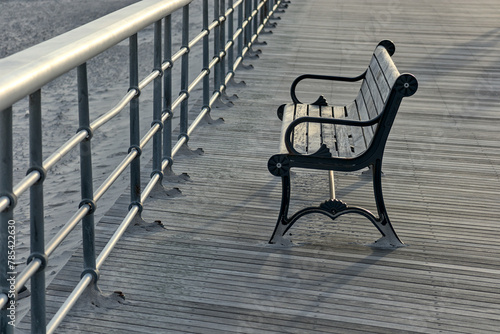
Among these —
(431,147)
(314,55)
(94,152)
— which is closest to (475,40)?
(314,55)

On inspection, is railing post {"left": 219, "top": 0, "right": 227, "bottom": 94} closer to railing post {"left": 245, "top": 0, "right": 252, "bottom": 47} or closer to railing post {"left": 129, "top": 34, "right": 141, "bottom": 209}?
railing post {"left": 245, "top": 0, "right": 252, "bottom": 47}

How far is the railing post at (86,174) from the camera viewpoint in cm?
266

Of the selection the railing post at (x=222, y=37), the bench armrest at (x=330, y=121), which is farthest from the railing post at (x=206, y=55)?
the bench armrest at (x=330, y=121)

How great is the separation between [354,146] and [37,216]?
1.99m

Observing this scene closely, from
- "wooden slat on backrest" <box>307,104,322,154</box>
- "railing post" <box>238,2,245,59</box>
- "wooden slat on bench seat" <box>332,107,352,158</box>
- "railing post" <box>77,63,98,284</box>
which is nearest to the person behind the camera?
"railing post" <box>77,63,98,284</box>

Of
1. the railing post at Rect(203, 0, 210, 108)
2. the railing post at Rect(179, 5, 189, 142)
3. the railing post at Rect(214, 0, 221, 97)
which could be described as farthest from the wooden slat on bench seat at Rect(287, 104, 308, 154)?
the railing post at Rect(214, 0, 221, 97)

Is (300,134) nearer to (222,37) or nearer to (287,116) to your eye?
(287,116)

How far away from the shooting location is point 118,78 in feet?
61.3

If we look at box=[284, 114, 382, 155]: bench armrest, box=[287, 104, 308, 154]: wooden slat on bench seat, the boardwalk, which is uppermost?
box=[284, 114, 382, 155]: bench armrest

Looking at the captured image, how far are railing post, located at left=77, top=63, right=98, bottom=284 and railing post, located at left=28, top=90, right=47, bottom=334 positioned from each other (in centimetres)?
37

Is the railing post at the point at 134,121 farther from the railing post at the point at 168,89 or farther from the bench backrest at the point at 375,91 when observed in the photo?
the bench backrest at the point at 375,91

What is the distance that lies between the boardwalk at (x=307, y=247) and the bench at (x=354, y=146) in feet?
0.56

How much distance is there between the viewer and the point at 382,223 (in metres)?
3.59

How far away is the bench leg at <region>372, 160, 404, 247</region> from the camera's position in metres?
3.53
